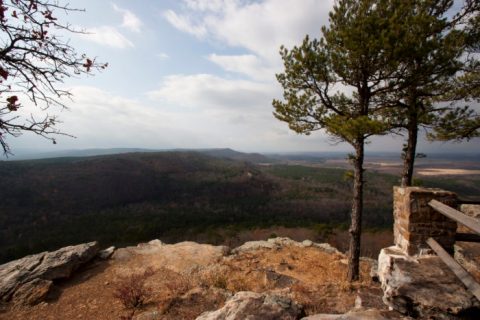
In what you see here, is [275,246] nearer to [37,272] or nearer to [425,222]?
[425,222]

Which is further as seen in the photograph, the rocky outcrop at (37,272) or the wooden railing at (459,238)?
the rocky outcrop at (37,272)

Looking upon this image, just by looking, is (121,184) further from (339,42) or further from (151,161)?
(339,42)

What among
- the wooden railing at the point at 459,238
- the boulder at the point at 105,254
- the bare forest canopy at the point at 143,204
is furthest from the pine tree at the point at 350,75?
the bare forest canopy at the point at 143,204

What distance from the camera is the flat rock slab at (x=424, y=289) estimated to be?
10.3ft

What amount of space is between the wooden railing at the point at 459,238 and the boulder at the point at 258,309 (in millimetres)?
2371

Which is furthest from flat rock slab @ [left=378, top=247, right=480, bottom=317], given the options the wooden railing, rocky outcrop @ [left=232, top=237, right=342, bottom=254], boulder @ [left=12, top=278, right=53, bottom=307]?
rocky outcrop @ [left=232, top=237, right=342, bottom=254]

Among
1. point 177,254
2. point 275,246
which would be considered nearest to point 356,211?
point 275,246

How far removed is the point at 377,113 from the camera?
10336mm

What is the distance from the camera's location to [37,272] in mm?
8414

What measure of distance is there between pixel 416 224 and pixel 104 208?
5726cm

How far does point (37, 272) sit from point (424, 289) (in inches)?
419

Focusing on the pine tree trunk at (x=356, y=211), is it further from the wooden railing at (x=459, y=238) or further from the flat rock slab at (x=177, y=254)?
the flat rock slab at (x=177, y=254)

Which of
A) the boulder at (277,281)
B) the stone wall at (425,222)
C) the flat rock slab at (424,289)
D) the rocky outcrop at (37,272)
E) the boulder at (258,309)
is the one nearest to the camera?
the flat rock slab at (424,289)

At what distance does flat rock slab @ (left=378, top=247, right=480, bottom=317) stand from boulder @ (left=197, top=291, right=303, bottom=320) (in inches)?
59.5
